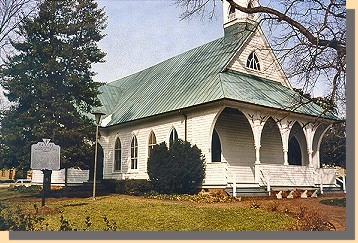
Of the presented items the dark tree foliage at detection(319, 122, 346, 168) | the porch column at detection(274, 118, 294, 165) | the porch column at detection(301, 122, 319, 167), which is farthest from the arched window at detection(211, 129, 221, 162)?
the dark tree foliage at detection(319, 122, 346, 168)

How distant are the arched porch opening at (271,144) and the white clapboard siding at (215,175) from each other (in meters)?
2.53

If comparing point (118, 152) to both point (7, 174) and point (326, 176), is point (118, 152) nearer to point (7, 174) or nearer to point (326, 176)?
point (7, 174)

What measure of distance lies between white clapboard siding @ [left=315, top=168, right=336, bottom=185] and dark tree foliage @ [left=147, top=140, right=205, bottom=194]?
4649 mm

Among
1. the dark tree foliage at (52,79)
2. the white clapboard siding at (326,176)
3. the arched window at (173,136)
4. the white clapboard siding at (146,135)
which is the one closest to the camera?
the dark tree foliage at (52,79)

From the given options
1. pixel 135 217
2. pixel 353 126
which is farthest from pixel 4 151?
pixel 353 126

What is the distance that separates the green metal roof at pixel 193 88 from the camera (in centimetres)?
1570

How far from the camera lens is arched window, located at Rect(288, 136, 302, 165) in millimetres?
17859

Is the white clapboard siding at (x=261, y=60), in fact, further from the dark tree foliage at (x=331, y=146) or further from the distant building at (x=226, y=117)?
the dark tree foliage at (x=331, y=146)

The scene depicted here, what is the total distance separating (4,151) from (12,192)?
3.95 feet

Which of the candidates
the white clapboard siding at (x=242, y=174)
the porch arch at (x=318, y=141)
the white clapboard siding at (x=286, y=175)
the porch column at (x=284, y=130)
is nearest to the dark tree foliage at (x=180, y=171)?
the white clapboard siding at (x=242, y=174)

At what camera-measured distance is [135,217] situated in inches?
405

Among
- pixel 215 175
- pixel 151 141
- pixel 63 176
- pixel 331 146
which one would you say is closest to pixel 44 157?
pixel 63 176

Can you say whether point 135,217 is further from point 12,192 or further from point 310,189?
point 310,189

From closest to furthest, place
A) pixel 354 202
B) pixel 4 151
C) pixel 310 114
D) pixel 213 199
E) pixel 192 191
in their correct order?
pixel 354 202, pixel 4 151, pixel 213 199, pixel 192 191, pixel 310 114
